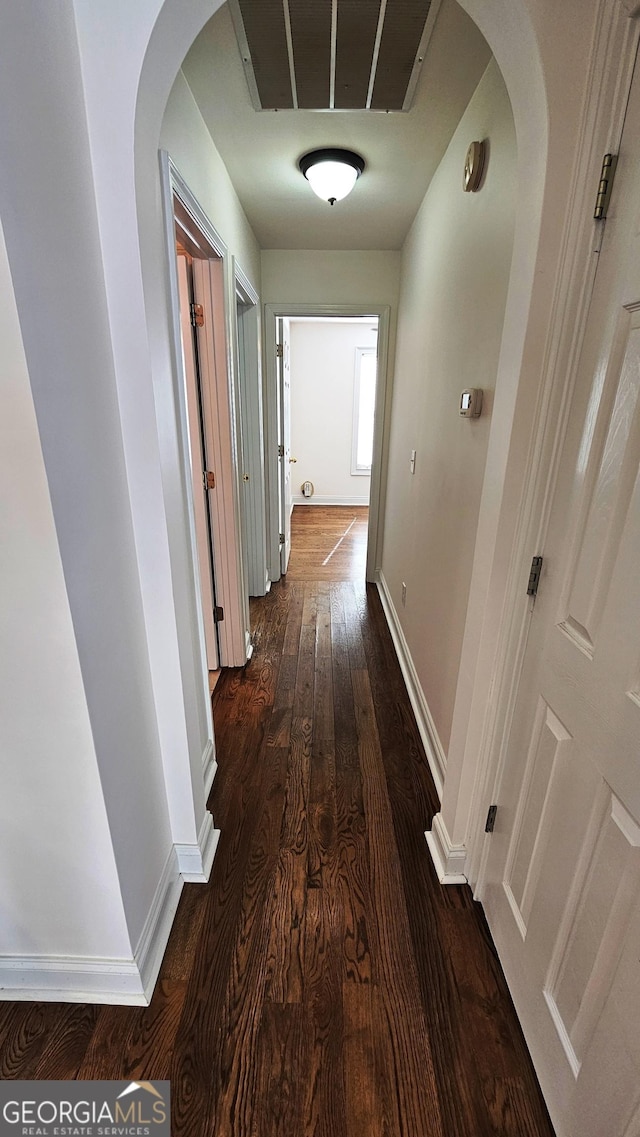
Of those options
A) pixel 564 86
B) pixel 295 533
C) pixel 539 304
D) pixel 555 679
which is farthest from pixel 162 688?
pixel 295 533

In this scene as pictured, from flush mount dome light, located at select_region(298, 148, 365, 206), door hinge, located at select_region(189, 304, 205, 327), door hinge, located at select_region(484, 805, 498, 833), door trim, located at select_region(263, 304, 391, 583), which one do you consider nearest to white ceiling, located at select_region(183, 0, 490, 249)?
flush mount dome light, located at select_region(298, 148, 365, 206)

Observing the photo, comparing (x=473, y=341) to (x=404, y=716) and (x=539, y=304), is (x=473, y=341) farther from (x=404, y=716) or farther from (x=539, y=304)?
(x=404, y=716)

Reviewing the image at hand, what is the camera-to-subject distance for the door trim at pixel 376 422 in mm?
3191

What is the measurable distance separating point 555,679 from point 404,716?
4.38ft

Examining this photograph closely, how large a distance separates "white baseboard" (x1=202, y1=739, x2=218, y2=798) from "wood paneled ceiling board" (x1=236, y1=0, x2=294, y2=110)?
7.07 feet

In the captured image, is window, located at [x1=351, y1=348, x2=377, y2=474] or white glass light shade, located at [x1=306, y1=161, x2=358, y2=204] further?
window, located at [x1=351, y1=348, x2=377, y2=474]

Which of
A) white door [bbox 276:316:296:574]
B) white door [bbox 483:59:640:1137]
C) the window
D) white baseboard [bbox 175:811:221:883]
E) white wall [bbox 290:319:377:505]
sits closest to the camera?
white door [bbox 483:59:640:1137]

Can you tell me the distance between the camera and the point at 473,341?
1488 millimetres

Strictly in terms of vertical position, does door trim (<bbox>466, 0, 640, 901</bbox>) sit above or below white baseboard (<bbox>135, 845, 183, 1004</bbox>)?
above

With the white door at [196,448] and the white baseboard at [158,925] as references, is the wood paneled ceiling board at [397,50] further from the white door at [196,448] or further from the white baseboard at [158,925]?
the white baseboard at [158,925]

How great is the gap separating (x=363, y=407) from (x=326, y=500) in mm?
1374

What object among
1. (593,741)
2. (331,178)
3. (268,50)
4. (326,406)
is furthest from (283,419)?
(593,741)

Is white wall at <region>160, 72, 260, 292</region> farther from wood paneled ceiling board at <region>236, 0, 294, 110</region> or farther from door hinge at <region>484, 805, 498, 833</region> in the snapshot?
door hinge at <region>484, 805, 498, 833</region>

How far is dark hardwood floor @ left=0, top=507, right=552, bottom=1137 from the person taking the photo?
0.99m
